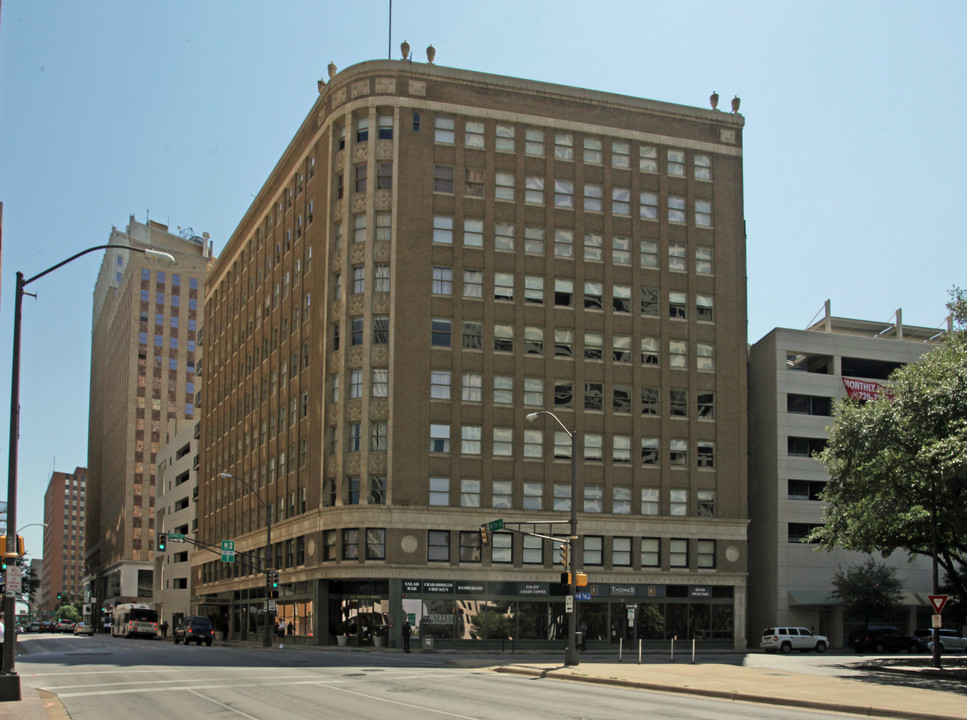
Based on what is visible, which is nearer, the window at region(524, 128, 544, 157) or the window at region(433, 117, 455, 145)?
the window at region(433, 117, 455, 145)

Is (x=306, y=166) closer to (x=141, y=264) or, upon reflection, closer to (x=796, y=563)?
(x=796, y=563)

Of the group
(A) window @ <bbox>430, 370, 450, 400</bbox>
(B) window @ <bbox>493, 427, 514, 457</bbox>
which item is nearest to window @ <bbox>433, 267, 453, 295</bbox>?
(A) window @ <bbox>430, 370, 450, 400</bbox>

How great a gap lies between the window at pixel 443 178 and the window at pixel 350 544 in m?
22.1

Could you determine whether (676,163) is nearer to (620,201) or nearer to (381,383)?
(620,201)

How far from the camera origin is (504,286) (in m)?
62.3

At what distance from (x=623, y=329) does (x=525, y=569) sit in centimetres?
1686

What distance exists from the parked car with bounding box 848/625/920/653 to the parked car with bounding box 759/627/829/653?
8.30 feet

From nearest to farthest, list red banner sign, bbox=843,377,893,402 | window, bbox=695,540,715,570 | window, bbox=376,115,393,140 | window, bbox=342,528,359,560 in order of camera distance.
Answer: window, bbox=342,528,359,560
window, bbox=376,115,393,140
window, bbox=695,540,715,570
red banner sign, bbox=843,377,893,402

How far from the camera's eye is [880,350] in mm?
73750

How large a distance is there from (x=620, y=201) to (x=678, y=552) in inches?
927

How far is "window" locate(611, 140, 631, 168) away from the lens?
65.8 metres

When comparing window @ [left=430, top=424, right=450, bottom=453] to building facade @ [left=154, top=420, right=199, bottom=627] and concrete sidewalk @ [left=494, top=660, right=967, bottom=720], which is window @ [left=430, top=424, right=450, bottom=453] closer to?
concrete sidewalk @ [left=494, top=660, right=967, bottom=720]

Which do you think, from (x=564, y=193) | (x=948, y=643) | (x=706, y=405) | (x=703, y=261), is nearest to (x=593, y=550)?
(x=706, y=405)

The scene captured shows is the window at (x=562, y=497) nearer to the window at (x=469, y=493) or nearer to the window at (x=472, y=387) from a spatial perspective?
the window at (x=469, y=493)
